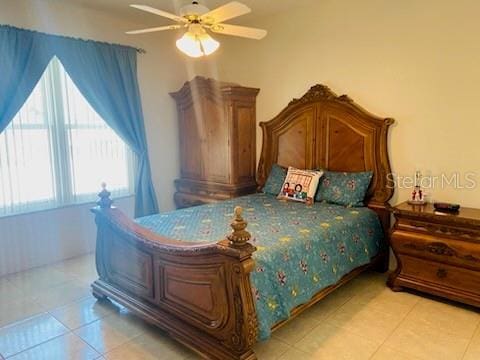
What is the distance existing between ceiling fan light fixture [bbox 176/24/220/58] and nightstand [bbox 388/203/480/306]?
2.02 m

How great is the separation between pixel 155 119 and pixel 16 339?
289 cm

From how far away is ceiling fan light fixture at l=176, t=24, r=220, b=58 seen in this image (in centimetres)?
250

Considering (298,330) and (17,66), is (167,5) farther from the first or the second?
(298,330)

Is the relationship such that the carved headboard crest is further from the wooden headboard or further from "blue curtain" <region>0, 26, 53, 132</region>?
"blue curtain" <region>0, 26, 53, 132</region>

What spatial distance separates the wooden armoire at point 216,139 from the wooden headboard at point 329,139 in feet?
0.71

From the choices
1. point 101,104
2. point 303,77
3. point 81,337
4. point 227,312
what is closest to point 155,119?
point 101,104

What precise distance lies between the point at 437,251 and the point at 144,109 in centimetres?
351

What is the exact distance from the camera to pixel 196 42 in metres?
2.59

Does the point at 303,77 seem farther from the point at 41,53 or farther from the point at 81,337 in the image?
the point at 81,337

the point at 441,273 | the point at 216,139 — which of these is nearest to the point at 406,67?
the point at 441,273

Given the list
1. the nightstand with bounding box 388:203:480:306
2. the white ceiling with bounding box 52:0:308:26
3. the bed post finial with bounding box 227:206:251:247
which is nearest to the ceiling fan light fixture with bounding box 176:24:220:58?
the white ceiling with bounding box 52:0:308:26

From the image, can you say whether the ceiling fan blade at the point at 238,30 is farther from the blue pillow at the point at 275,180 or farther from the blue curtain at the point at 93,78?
the blue curtain at the point at 93,78

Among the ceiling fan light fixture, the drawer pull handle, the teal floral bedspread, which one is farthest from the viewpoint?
the drawer pull handle

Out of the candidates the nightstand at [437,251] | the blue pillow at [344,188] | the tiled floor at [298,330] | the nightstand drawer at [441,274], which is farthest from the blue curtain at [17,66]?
the nightstand drawer at [441,274]
